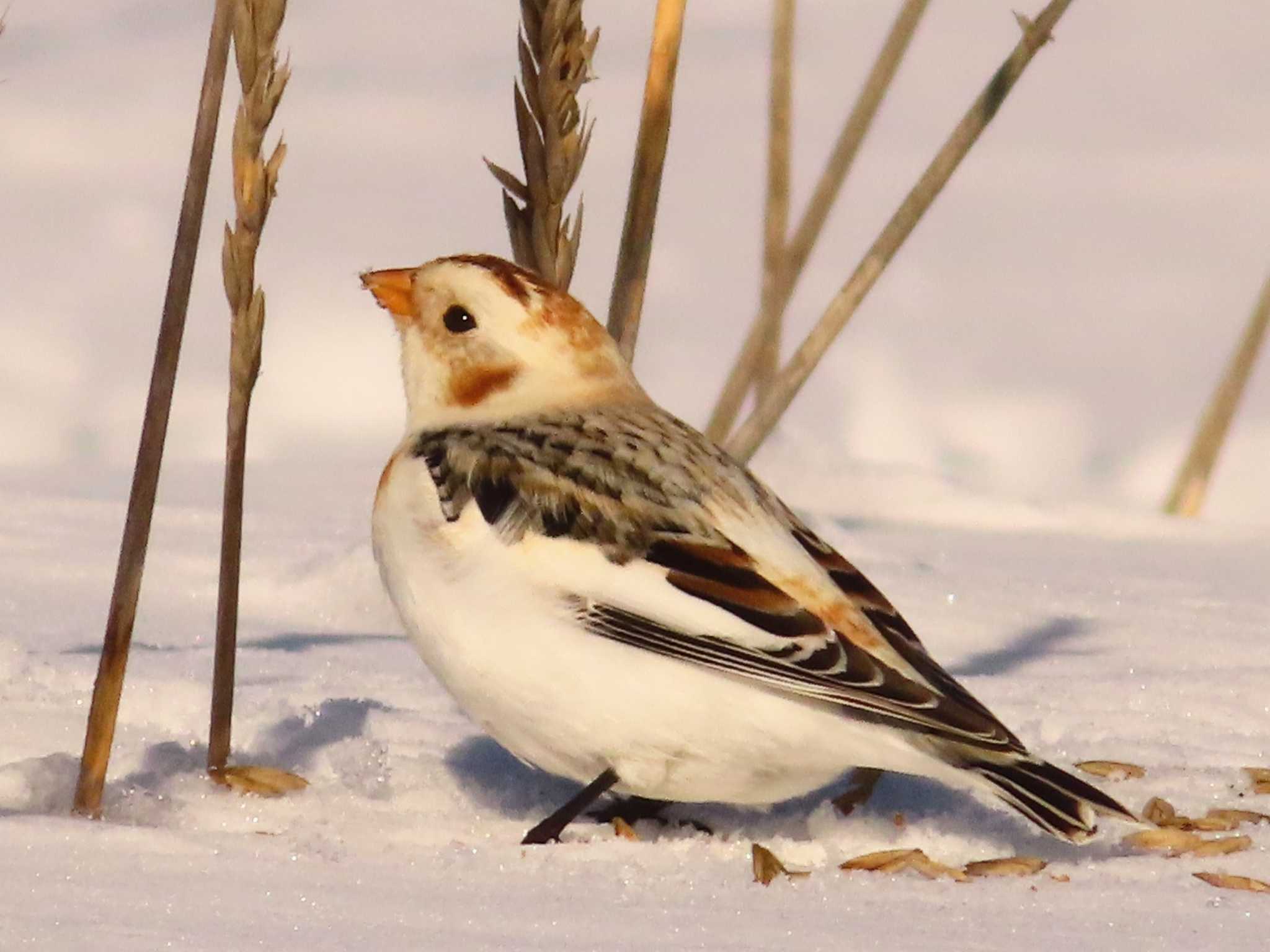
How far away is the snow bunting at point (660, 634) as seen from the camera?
2.69m

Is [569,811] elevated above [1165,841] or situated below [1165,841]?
below

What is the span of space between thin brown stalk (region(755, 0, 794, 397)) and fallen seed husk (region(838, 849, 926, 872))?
2147 mm

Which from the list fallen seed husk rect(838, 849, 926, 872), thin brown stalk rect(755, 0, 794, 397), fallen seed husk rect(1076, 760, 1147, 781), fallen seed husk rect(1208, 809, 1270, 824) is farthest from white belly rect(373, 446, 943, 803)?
thin brown stalk rect(755, 0, 794, 397)

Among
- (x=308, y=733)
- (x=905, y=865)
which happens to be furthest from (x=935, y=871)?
(x=308, y=733)

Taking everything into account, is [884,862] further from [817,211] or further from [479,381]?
[817,211]

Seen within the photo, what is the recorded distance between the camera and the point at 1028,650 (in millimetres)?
4402

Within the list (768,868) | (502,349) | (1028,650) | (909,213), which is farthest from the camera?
(1028,650)

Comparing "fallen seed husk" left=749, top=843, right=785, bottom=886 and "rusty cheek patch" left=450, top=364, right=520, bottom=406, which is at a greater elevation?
"rusty cheek patch" left=450, top=364, right=520, bottom=406

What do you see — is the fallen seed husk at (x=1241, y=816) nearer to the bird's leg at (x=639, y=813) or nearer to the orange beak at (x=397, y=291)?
the bird's leg at (x=639, y=813)

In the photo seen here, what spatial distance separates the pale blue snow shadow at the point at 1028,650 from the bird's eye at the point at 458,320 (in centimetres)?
130

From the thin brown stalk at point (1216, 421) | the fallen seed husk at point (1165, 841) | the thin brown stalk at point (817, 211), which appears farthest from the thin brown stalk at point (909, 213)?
the thin brown stalk at point (1216, 421)

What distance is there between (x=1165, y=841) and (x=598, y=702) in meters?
0.76

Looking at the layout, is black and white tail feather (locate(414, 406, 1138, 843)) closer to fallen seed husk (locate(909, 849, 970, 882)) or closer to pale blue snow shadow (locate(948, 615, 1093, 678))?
fallen seed husk (locate(909, 849, 970, 882))

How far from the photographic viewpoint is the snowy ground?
2330mm
